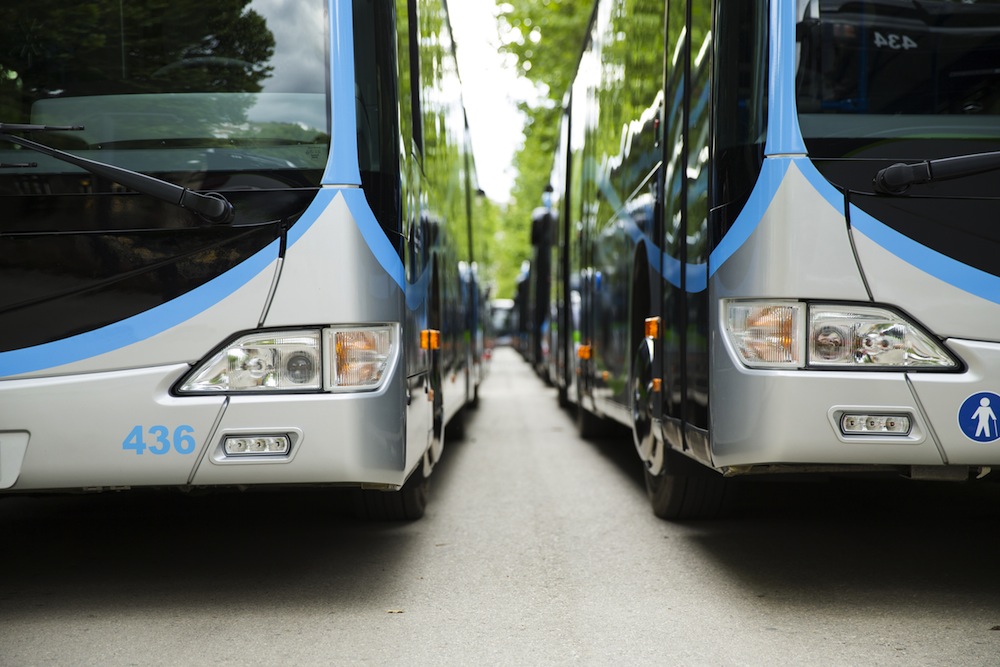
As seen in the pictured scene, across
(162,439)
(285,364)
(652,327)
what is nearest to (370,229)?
(285,364)

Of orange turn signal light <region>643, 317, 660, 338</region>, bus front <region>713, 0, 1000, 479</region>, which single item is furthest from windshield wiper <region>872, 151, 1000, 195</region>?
orange turn signal light <region>643, 317, 660, 338</region>

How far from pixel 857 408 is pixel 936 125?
1111mm

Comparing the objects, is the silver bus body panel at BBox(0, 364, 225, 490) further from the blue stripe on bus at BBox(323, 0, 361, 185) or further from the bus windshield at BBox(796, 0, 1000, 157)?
the bus windshield at BBox(796, 0, 1000, 157)

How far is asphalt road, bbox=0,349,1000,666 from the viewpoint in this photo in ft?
11.7

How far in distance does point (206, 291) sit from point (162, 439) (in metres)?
0.57

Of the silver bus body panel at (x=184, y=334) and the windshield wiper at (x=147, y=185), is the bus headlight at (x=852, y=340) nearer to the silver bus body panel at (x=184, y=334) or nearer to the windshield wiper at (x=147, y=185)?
the silver bus body panel at (x=184, y=334)

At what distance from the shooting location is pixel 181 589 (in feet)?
14.4

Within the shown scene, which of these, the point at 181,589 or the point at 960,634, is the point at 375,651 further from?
the point at 960,634

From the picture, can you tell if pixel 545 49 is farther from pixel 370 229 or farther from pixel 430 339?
pixel 370 229

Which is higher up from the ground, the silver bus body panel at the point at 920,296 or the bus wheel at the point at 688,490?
the silver bus body panel at the point at 920,296

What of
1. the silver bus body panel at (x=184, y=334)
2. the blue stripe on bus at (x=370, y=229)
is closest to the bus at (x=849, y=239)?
the blue stripe on bus at (x=370, y=229)

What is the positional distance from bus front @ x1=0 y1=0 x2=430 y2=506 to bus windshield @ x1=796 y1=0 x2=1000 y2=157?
1.70 m

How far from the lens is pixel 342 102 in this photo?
3.88 meters

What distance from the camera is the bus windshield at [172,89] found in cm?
387
